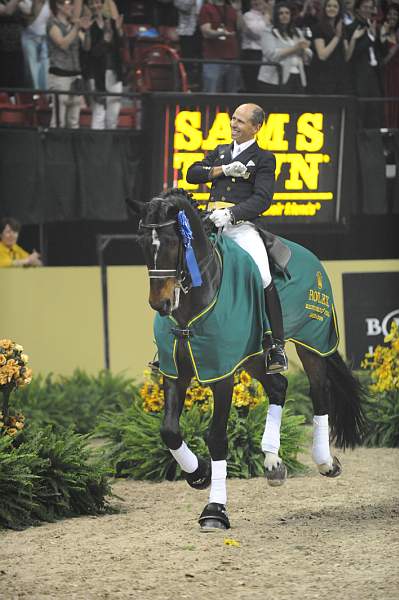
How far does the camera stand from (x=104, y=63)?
46.5 feet

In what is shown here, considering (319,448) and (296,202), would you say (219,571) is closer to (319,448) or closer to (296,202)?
(319,448)

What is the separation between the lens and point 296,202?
12531 millimetres

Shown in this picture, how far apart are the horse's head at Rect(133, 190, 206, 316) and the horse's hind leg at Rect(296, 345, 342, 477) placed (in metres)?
1.70

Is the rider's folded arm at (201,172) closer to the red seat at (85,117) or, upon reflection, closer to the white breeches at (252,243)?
the white breeches at (252,243)

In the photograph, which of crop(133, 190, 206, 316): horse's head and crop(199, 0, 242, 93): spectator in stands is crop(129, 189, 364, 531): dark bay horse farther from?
crop(199, 0, 242, 93): spectator in stands

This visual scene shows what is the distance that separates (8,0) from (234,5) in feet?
9.24

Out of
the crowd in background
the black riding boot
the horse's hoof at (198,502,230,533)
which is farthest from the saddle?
the crowd in background

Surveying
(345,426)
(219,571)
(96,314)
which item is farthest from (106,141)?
(219,571)

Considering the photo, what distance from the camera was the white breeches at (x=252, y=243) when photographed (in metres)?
7.15

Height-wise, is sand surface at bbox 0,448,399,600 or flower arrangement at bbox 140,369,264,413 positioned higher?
flower arrangement at bbox 140,369,264,413

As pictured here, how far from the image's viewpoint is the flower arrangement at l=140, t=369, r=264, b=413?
A: 9.14 m

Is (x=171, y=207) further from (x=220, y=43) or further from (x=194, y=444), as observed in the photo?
(x=220, y=43)

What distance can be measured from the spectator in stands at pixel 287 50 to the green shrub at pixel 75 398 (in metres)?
4.40

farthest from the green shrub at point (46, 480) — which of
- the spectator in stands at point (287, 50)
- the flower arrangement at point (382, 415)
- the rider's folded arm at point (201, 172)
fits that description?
the spectator in stands at point (287, 50)
